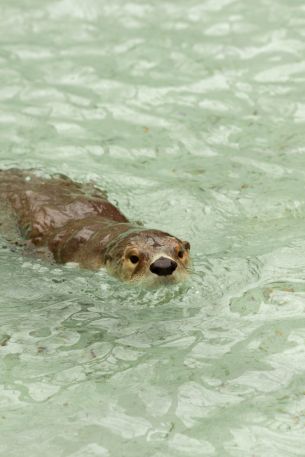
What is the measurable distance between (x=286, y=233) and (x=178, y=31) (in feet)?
12.8

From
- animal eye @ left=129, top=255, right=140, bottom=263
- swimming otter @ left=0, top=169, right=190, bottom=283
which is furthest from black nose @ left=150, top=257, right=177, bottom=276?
animal eye @ left=129, top=255, right=140, bottom=263

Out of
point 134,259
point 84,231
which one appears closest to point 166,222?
point 84,231

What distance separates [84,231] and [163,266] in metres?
0.79

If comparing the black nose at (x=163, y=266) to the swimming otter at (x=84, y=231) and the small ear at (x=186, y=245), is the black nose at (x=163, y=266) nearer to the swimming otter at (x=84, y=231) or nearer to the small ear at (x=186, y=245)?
the swimming otter at (x=84, y=231)

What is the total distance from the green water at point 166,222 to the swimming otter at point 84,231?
0.13 meters

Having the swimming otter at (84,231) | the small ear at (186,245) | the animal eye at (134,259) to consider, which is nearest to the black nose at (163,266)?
the swimming otter at (84,231)

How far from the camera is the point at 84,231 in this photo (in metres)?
5.95

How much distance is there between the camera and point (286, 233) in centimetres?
632

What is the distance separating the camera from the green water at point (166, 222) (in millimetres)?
4348

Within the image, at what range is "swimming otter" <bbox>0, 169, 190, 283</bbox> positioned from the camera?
216 inches

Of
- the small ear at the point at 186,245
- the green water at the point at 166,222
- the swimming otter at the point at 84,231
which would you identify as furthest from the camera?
the small ear at the point at 186,245

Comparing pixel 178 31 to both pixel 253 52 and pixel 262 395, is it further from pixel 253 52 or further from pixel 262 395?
pixel 262 395

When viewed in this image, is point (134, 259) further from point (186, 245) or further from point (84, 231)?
point (84, 231)

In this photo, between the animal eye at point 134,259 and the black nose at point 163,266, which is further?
the animal eye at point 134,259
